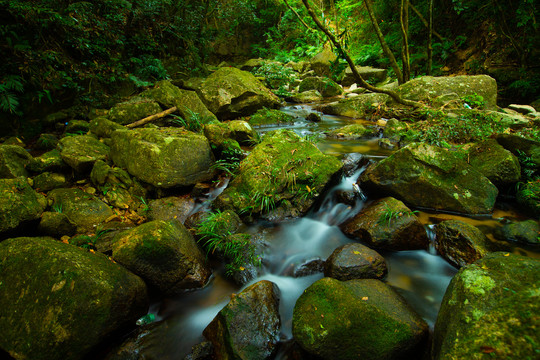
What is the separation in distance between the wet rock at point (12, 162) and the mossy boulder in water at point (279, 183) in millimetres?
3073

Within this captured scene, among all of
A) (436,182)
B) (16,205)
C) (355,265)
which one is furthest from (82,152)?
(436,182)

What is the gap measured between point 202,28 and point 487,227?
1102cm

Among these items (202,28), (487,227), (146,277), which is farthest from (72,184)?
(202,28)

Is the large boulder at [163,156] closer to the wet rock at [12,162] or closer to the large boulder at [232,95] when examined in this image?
the wet rock at [12,162]

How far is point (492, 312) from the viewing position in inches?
53.7

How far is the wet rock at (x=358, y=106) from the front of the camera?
843cm

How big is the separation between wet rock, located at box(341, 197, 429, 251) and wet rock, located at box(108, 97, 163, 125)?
558cm

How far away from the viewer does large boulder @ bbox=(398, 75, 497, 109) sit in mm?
6855

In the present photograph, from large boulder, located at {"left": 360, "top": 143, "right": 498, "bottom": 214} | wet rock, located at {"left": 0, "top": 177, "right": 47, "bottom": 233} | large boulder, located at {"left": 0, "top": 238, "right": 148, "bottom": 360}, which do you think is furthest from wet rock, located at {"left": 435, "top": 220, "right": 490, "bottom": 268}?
wet rock, located at {"left": 0, "top": 177, "right": 47, "bottom": 233}

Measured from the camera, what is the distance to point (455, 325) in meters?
1.46

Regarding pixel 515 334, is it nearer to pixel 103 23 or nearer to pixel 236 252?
pixel 236 252

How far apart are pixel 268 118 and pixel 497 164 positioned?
220 inches

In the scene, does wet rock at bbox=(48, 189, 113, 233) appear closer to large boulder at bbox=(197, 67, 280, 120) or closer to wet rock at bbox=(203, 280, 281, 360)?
wet rock at bbox=(203, 280, 281, 360)

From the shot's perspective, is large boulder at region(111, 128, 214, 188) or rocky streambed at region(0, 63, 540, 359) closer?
rocky streambed at region(0, 63, 540, 359)
